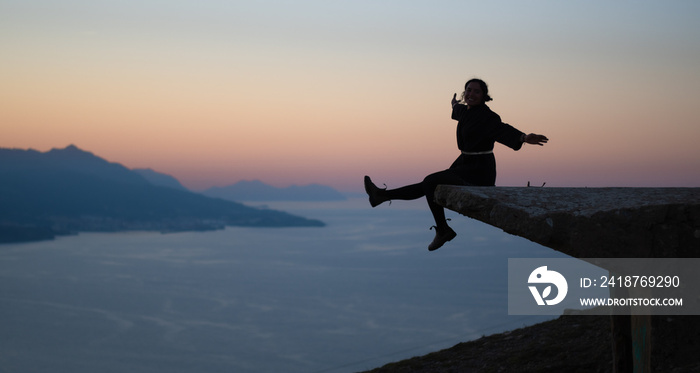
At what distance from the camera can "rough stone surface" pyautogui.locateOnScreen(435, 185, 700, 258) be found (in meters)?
6.35

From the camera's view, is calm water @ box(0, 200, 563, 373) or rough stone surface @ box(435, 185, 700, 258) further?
calm water @ box(0, 200, 563, 373)

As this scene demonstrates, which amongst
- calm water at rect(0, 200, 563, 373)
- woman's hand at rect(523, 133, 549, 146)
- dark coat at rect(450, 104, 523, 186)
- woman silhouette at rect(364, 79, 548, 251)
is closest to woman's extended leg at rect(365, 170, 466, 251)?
woman silhouette at rect(364, 79, 548, 251)

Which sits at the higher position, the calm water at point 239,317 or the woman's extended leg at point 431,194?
the woman's extended leg at point 431,194

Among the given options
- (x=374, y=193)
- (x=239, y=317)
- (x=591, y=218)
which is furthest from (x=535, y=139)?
(x=239, y=317)

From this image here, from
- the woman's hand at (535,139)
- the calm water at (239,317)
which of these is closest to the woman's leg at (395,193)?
the woman's hand at (535,139)

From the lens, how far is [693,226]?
271 inches

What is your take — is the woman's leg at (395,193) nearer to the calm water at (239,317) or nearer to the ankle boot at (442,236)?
the ankle boot at (442,236)

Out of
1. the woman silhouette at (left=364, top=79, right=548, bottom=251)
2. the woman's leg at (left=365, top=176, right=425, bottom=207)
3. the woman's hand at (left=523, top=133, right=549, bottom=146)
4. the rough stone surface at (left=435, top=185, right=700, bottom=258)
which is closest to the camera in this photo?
the rough stone surface at (left=435, top=185, right=700, bottom=258)

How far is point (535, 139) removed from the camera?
7.02 m

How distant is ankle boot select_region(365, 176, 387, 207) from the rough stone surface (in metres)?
0.77

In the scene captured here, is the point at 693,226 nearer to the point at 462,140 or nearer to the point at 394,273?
the point at 462,140

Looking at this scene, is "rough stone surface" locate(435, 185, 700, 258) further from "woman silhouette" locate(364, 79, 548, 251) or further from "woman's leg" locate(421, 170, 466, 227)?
"woman silhouette" locate(364, 79, 548, 251)

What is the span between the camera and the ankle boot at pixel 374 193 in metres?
7.49

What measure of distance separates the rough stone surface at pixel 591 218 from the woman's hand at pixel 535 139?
572 millimetres
